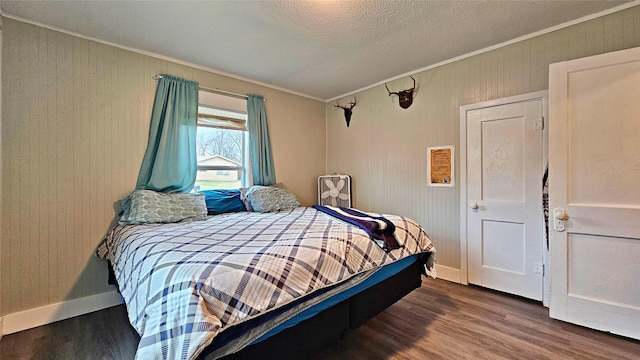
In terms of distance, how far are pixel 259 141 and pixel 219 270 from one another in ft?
8.43

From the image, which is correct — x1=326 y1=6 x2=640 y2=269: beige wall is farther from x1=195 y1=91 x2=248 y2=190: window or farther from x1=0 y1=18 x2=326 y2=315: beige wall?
x1=0 y1=18 x2=326 y2=315: beige wall

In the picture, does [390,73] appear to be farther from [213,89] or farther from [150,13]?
[150,13]

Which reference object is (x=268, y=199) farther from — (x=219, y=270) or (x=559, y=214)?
(x=559, y=214)

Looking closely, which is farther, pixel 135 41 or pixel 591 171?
pixel 135 41

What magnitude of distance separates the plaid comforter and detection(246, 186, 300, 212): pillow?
0.96 meters

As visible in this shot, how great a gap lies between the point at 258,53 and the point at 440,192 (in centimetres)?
A: 256

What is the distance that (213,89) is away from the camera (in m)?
3.18

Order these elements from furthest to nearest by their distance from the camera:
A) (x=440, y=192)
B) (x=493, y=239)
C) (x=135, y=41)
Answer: (x=440, y=192) < (x=493, y=239) < (x=135, y=41)

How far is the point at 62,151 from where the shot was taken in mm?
2283

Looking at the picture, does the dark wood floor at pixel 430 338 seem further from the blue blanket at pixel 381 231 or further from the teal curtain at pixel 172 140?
→ the teal curtain at pixel 172 140

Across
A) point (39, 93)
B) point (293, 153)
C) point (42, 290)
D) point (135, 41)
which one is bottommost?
point (42, 290)

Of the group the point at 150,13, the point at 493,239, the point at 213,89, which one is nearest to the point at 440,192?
the point at 493,239

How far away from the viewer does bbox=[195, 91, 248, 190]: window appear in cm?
318

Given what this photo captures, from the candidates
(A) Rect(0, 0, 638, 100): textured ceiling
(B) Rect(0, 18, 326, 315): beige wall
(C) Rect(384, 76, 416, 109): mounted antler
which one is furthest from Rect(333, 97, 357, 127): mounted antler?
(B) Rect(0, 18, 326, 315): beige wall
